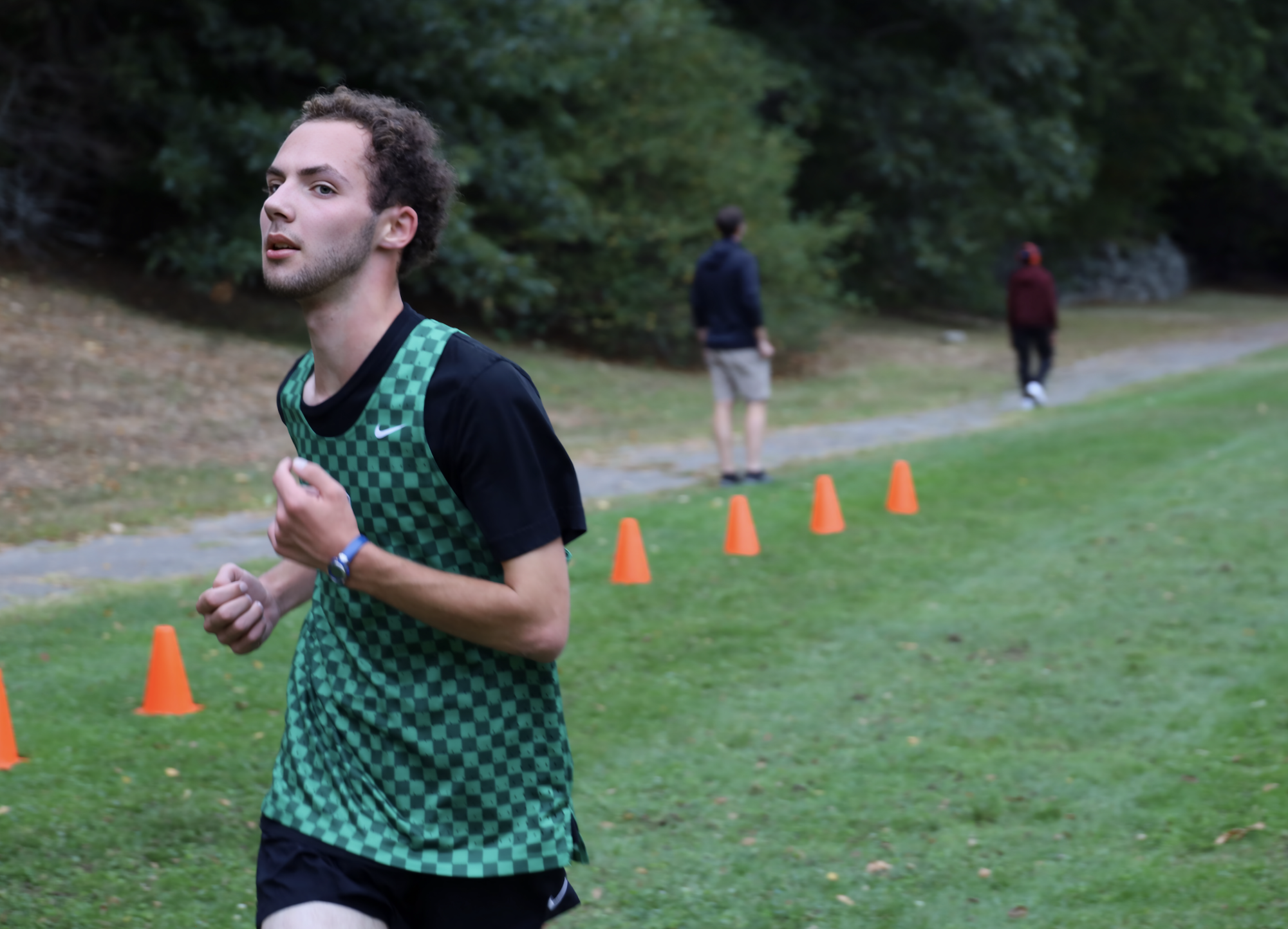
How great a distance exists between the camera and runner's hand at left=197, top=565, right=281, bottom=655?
2617 mm

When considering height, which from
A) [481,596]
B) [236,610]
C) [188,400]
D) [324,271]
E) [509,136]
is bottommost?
[188,400]

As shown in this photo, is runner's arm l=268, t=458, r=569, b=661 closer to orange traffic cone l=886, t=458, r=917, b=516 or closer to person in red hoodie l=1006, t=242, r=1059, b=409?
orange traffic cone l=886, t=458, r=917, b=516

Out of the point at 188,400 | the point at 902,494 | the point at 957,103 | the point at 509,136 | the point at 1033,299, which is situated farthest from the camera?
the point at 957,103

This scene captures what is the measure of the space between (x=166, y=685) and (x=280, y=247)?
4.09 m

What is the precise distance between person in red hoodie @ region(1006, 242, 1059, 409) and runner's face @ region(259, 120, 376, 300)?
53.8ft

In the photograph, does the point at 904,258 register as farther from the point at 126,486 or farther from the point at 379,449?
the point at 379,449

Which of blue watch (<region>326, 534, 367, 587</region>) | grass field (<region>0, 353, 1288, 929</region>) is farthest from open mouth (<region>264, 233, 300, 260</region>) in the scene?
grass field (<region>0, 353, 1288, 929</region>)

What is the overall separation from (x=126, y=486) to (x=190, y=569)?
2.84 metres

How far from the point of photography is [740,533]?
9234 millimetres

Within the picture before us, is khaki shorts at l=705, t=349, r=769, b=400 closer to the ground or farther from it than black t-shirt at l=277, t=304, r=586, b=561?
closer to the ground

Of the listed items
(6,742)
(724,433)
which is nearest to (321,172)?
(6,742)

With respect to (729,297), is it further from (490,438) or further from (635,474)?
(490,438)

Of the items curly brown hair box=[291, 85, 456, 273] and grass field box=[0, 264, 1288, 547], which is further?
grass field box=[0, 264, 1288, 547]

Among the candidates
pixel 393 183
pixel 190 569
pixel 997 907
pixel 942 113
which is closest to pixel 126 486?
pixel 190 569
